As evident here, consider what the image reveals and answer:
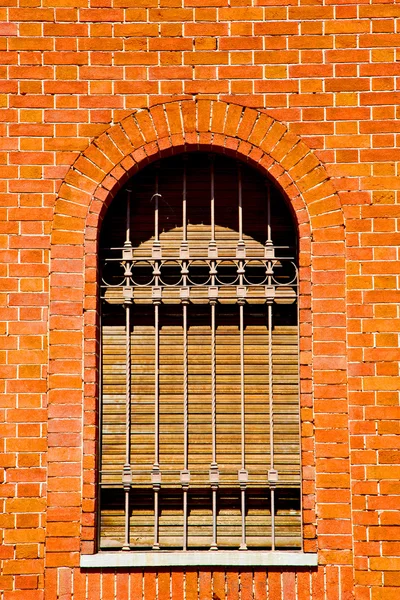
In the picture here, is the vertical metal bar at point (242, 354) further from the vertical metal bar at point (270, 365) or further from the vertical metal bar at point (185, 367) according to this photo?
the vertical metal bar at point (185, 367)

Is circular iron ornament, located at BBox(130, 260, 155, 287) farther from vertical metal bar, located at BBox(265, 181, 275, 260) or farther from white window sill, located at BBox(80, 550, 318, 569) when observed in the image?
white window sill, located at BBox(80, 550, 318, 569)

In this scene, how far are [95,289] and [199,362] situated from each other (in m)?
0.82

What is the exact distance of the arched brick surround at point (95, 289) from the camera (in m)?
5.00

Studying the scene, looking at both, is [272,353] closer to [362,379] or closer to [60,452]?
[362,379]

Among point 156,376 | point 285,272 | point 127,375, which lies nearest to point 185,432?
point 156,376

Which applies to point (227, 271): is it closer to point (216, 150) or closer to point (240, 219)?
point (240, 219)

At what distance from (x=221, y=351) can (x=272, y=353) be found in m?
0.33

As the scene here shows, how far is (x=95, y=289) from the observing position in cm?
521

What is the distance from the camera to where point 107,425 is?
527 cm

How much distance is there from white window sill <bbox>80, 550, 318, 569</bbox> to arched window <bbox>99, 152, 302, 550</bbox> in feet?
0.47

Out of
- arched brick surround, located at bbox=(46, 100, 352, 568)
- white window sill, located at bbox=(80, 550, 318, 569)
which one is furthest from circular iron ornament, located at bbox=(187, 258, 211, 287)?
white window sill, located at bbox=(80, 550, 318, 569)

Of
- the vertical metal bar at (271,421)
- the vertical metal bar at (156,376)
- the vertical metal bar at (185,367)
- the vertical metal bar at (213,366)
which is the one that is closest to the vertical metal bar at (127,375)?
the vertical metal bar at (156,376)

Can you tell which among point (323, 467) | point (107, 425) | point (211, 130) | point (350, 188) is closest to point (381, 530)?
point (323, 467)

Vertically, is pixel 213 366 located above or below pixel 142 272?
below
